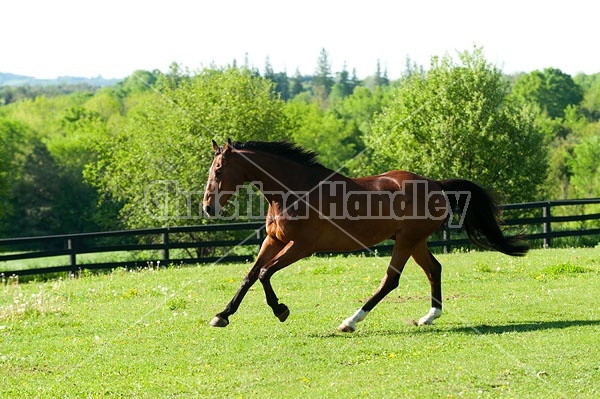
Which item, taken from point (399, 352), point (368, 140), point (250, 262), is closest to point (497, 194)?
point (399, 352)

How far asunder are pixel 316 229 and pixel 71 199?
51.2 meters

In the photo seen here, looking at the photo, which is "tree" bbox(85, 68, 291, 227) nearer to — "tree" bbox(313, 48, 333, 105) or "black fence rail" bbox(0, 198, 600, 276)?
"black fence rail" bbox(0, 198, 600, 276)

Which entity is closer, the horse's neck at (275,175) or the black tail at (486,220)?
the horse's neck at (275,175)

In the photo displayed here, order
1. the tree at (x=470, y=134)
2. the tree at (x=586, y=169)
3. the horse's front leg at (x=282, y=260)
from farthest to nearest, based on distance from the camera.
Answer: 1. the tree at (x=586, y=169)
2. the tree at (x=470, y=134)
3. the horse's front leg at (x=282, y=260)

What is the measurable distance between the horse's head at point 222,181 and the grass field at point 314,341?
1537 millimetres

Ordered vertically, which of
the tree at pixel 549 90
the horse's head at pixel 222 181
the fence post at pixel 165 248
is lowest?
the fence post at pixel 165 248

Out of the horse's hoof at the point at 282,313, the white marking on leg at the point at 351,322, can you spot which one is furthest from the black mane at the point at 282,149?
the white marking on leg at the point at 351,322

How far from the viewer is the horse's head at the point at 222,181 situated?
28.6 ft

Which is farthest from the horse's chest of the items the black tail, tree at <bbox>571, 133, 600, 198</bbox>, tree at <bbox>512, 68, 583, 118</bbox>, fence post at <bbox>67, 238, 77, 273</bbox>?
tree at <bbox>512, 68, 583, 118</bbox>

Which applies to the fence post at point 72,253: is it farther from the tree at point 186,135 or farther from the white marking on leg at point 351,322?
the tree at point 186,135

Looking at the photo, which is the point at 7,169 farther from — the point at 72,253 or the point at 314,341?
the point at 314,341

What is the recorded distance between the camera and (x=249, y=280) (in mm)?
8867

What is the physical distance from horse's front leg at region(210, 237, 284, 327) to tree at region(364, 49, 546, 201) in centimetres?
2745

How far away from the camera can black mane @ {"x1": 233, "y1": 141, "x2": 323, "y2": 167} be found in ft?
29.9
